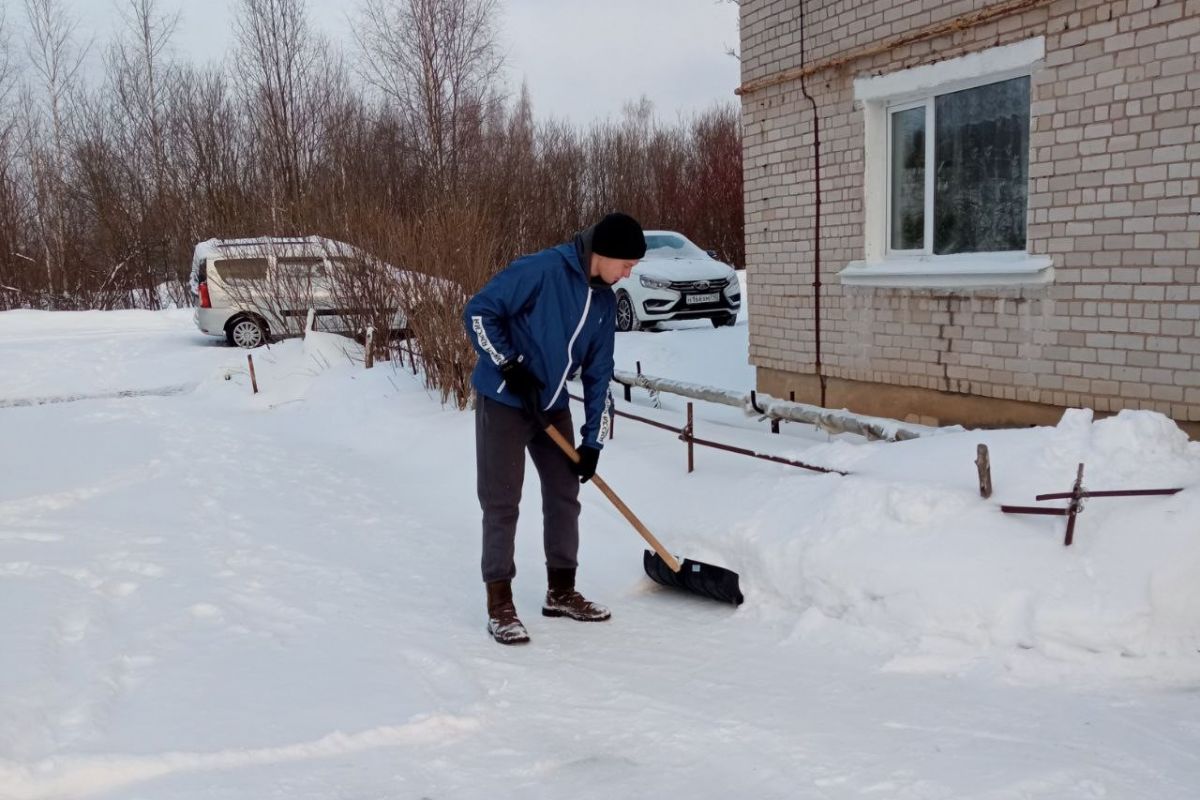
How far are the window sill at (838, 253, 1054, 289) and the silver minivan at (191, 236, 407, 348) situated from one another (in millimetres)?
→ 4942

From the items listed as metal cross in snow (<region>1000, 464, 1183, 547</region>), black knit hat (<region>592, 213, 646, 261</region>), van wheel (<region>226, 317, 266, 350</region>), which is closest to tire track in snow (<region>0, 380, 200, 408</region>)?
van wheel (<region>226, 317, 266, 350</region>)

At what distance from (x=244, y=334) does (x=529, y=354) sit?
40.5 ft

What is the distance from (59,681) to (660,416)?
5067mm

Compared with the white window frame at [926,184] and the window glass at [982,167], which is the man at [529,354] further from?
the window glass at [982,167]

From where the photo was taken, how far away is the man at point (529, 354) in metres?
3.90

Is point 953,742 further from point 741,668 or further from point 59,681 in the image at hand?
point 59,681

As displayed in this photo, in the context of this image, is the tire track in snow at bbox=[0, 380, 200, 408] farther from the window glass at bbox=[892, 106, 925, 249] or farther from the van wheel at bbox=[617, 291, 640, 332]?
the window glass at bbox=[892, 106, 925, 249]

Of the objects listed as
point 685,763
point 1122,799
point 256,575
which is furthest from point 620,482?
point 1122,799

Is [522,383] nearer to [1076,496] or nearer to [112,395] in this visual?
[1076,496]

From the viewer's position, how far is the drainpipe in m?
7.24

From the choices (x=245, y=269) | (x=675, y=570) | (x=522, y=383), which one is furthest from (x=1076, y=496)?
(x=245, y=269)

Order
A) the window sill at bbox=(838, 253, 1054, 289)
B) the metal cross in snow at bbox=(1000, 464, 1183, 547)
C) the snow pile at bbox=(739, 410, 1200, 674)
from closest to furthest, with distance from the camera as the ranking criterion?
the snow pile at bbox=(739, 410, 1200, 674), the metal cross in snow at bbox=(1000, 464, 1183, 547), the window sill at bbox=(838, 253, 1054, 289)

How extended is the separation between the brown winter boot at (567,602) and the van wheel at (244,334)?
11915 millimetres

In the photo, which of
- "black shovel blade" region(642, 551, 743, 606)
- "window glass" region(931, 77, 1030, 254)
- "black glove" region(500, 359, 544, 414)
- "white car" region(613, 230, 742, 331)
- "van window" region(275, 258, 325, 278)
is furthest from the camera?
"white car" region(613, 230, 742, 331)
